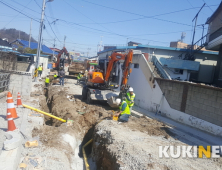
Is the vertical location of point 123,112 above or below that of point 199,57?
below

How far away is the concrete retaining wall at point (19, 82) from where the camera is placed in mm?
8812

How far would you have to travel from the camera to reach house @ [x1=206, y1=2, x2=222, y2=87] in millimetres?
14877

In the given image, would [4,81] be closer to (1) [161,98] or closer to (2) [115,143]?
(2) [115,143]

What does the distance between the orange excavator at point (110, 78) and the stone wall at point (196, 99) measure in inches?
97.2

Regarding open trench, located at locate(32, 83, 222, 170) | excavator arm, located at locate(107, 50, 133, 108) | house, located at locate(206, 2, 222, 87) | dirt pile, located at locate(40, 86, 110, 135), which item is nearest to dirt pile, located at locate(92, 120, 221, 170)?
open trench, located at locate(32, 83, 222, 170)

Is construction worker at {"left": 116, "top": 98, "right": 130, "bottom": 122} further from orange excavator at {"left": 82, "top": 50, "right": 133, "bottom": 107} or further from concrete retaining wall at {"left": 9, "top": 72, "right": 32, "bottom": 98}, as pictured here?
concrete retaining wall at {"left": 9, "top": 72, "right": 32, "bottom": 98}

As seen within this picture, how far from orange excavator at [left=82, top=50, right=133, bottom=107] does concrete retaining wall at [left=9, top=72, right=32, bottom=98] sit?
3.52m

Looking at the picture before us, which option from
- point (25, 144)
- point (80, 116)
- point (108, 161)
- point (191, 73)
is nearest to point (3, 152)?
point (25, 144)

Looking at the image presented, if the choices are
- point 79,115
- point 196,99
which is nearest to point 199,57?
point 196,99

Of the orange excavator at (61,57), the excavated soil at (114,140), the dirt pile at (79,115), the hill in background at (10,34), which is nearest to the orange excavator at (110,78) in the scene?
the dirt pile at (79,115)

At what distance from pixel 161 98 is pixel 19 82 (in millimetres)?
7521

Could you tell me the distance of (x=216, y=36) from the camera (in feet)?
53.6

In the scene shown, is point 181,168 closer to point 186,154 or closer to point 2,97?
point 186,154

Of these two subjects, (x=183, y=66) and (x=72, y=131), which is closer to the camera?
(x=72, y=131)
